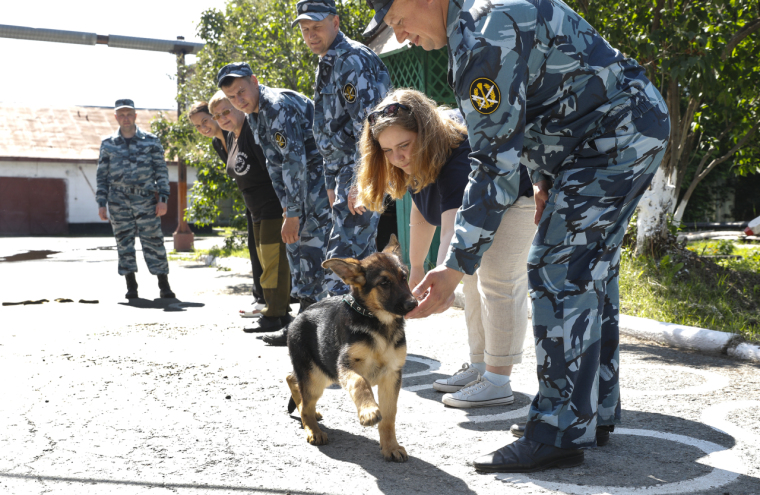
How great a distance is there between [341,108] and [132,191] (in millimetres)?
5140

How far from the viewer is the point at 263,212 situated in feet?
21.0

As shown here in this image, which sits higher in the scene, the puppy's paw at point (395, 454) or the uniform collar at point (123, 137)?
the uniform collar at point (123, 137)

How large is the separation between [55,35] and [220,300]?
11520 mm

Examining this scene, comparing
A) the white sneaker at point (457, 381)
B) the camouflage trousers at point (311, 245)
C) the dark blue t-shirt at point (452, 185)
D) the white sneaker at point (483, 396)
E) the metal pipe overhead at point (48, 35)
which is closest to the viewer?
the dark blue t-shirt at point (452, 185)

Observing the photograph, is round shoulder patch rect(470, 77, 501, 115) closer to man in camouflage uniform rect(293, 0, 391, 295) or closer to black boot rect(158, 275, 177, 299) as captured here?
man in camouflage uniform rect(293, 0, 391, 295)

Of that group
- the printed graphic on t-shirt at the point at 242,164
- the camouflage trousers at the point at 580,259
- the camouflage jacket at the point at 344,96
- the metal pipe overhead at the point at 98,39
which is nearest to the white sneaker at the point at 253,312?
the printed graphic on t-shirt at the point at 242,164

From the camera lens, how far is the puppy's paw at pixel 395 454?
2.96 m

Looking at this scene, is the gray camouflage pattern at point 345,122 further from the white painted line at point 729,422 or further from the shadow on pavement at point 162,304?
the shadow on pavement at point 162,304

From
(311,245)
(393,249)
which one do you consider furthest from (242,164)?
(393,249)

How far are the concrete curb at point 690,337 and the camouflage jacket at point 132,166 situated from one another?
6177 mm

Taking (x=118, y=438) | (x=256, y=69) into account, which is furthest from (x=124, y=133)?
(x=118, y=438)

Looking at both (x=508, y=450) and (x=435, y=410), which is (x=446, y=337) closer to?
(x=435, y=410)

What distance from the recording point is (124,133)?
898 cm

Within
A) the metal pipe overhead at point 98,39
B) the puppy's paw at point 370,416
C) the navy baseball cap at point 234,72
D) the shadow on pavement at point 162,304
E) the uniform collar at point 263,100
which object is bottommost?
the shadow on pavement at point 162,304
